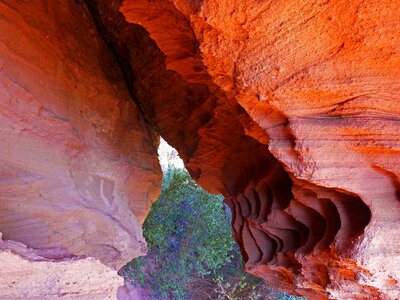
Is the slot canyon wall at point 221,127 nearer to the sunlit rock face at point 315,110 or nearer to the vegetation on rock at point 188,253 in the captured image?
the sunlit rock face at point 315,110

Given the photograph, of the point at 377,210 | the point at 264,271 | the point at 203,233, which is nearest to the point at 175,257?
the point at 203,233

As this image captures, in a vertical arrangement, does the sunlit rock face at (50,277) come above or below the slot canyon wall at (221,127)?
below

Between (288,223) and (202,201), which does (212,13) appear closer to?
(288,223)

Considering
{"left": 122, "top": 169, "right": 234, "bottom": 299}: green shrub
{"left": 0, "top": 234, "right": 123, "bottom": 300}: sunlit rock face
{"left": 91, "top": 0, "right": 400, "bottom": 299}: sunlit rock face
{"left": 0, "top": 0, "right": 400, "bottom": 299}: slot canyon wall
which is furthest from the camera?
{"left": 122, "top": 169, "right": 234, "bottom": 299}: green shrub

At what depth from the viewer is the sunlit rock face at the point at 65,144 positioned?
2.51 meters

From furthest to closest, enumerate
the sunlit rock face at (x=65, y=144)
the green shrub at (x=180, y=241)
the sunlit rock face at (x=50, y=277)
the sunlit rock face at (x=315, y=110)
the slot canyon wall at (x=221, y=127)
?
the green shrub at (x=180, y=241) → the sunlit rock face at (x=65, y=144) → the sunlit rock face at (x=50, y=277) → the slot canyon wall at (x=221, y=127) → the sunlit rock face at (x=315, y=110)

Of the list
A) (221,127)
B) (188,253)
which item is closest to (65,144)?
(221,127)

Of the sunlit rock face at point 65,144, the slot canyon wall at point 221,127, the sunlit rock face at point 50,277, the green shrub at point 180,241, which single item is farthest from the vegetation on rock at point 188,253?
the sunlit rock face at point 50,277

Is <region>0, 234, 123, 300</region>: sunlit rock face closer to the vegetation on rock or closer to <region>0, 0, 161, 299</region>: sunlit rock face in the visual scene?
<region>0, 0, 161, 299</region>: sunlit rock face

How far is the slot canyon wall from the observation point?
5.43 ft

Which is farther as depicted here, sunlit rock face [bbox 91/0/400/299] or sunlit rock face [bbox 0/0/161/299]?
sunlit rock face [bbox 0/0/161/299]

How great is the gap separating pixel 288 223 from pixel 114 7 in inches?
94.8

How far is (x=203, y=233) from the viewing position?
7.23m

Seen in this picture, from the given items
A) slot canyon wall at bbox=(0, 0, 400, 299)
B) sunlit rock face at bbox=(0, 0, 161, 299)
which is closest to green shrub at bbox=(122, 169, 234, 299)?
slot canyon wall at bbox=(0, 0, 400, 299)
